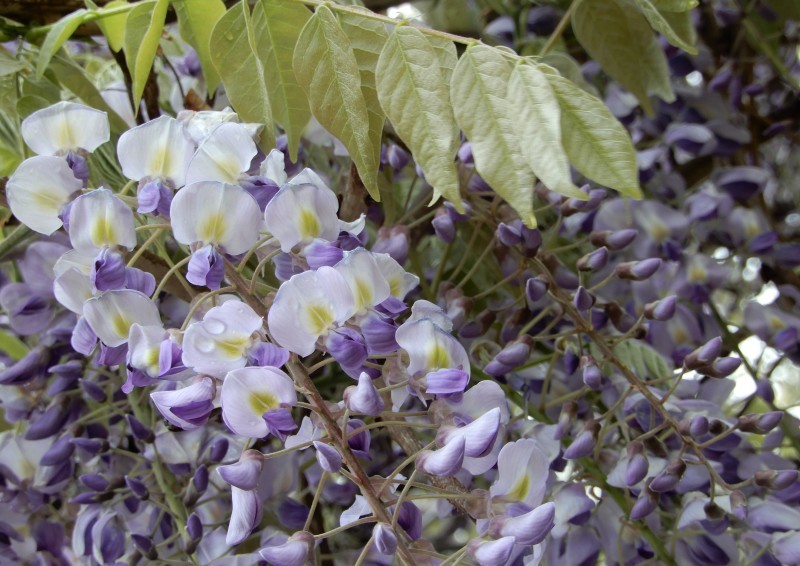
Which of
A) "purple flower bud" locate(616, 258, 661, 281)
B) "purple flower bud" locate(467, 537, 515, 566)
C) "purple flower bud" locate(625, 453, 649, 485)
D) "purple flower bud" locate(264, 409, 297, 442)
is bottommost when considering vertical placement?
"purple flower bud" locate(625, 453, 649, 485)

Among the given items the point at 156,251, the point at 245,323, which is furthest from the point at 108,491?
the point at 245,323

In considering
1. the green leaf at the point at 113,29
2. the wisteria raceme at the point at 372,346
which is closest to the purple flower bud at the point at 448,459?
the wisteria raceme at the point at 372,346

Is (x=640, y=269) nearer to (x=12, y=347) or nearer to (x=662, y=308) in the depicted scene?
(x=662, y=308)

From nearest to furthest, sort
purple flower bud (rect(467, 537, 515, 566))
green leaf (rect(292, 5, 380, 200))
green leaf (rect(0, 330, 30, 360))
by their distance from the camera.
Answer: purple flower bud (rect(467, 537, 515, 566)) < green leaf (rect(292, 5, 380, 200)) < green leaf (rect(0, 330, 30, 360))

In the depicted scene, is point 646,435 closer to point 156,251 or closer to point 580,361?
point 580,361

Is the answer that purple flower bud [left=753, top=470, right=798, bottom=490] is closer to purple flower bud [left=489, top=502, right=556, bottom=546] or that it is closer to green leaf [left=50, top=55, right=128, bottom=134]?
purple flower bud [left=489, top=502, right=556, bottom=546]

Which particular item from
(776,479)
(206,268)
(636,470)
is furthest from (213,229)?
(776,479)

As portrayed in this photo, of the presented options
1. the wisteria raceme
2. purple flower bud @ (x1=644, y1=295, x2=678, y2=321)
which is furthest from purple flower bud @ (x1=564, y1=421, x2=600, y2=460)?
purple flower bud @ (x1=644, y1=295, x2=678, y2=321)
